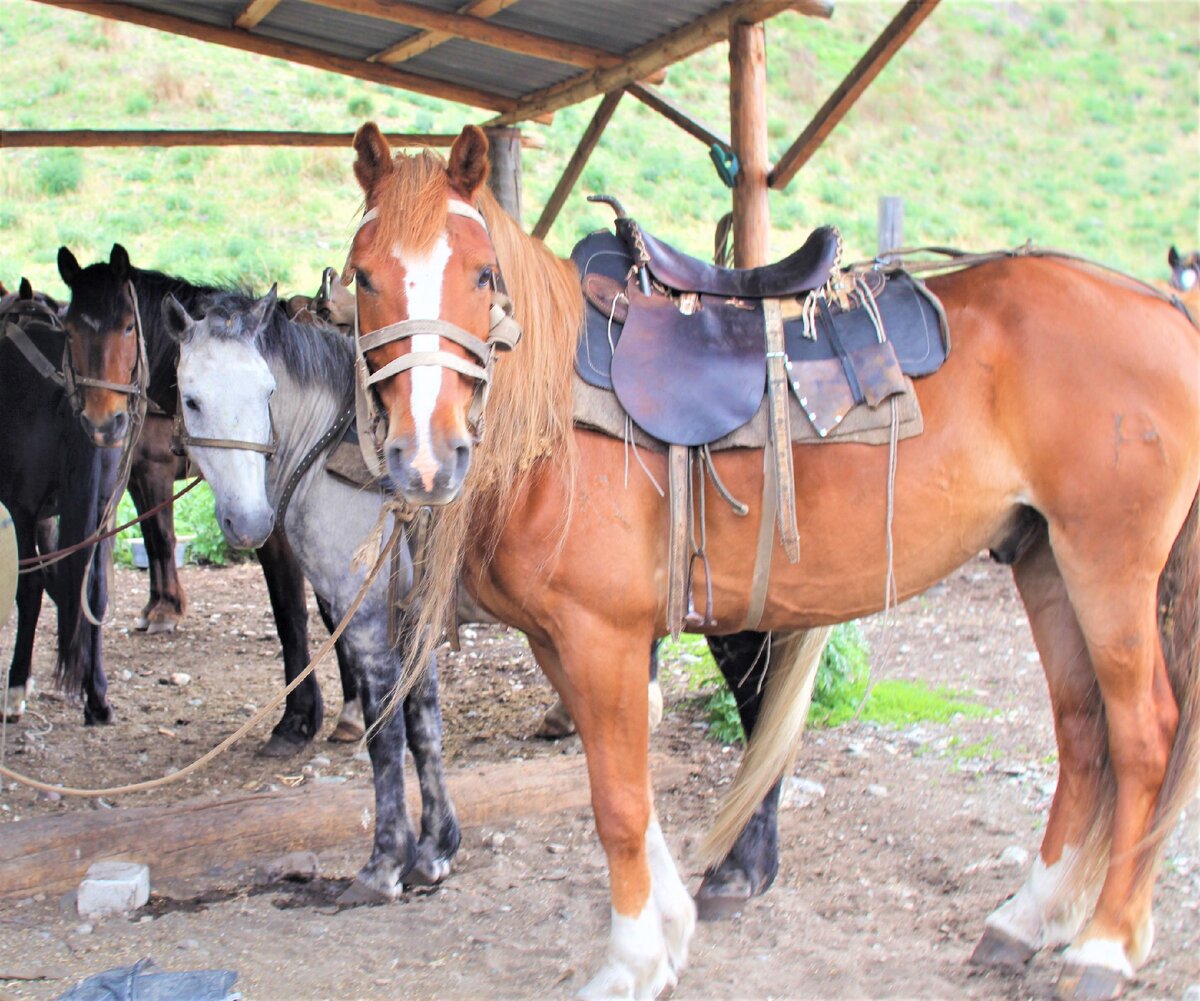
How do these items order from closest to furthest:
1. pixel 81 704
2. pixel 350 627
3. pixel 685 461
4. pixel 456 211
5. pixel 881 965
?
1. pixel 456 211
2. pixel 685 461
3. pixel 881 965
4. pixel 350 627
5. pixel 81 704

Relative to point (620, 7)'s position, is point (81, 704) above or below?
below

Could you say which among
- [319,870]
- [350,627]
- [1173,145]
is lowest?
[319,870]

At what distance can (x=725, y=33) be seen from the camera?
4645 millimetres

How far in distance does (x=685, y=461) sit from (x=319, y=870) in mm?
2166

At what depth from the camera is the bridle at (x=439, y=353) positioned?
88.9 inches

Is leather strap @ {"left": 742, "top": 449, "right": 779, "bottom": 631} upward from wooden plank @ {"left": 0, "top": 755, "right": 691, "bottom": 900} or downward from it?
upward

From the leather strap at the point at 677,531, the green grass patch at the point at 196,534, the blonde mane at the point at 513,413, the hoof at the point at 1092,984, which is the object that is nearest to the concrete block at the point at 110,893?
the blonde mane at the point at 513,413

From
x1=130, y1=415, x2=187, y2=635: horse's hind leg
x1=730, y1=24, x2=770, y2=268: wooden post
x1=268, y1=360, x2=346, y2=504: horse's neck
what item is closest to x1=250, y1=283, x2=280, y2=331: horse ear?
x1=268, y1=360, x2=346, y2=504: horse's neck

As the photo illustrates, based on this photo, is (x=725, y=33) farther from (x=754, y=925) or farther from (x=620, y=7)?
(x=754, y=925)

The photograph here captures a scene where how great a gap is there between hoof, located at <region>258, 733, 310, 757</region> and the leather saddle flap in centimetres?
311

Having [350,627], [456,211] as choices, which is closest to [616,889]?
[350,627]

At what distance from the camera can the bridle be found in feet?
7.41

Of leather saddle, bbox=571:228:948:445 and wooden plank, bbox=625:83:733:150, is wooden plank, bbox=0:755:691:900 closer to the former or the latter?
leather saddle, bbox=571:228:948:445

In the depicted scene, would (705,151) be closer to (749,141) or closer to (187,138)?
(187,138)
